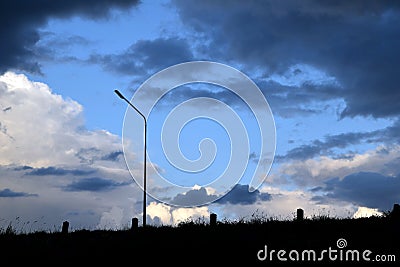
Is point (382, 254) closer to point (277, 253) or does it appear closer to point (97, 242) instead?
point (277, 253)

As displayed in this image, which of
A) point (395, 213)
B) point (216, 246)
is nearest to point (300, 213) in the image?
point (395, 213)

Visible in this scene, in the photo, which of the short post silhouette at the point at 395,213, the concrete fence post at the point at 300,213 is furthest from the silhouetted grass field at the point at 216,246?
the concrete fence post at the point at 300,213

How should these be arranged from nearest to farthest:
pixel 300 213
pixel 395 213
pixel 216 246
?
pixel 216 246
pixel 395 213
pixel 300 213

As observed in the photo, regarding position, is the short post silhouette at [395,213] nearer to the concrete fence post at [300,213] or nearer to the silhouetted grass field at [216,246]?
the silhouetted grass field at [216,246]

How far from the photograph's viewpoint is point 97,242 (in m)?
19.7

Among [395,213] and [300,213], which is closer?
[395,213]

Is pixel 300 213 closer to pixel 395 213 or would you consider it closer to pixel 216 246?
pixel 395 213

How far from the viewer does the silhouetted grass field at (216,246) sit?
1567 cm

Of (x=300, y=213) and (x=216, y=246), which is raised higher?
(x=300, y=213)

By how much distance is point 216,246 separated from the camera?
16750 mm

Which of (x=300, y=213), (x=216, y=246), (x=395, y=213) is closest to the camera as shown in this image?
(x=216, y=246)

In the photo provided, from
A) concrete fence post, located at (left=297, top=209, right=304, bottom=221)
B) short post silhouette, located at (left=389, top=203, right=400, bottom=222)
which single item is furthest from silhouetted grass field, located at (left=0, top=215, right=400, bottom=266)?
concrete fence post, located at (left=297, top=209, right=304, bottom=221)

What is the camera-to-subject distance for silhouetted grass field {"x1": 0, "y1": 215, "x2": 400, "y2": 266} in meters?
15.7

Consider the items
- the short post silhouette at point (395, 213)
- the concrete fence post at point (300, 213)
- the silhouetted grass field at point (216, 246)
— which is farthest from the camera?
the concrete fence post at point (300, 213)
